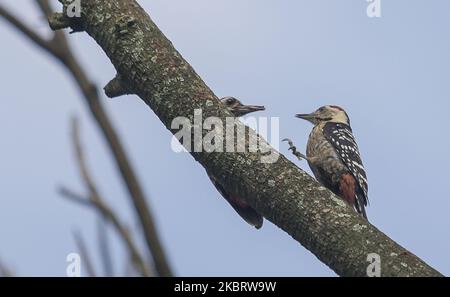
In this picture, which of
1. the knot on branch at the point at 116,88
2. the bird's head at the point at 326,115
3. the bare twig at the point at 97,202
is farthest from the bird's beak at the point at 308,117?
the bare twig at the point at 97,202

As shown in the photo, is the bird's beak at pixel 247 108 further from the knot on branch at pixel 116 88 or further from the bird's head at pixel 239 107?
the knot on branch at pixel 116 88

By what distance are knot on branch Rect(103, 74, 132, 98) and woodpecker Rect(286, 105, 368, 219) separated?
8.88ft

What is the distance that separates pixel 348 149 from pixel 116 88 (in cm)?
391

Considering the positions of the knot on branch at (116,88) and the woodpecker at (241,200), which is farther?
the woodpecker at (241,200)

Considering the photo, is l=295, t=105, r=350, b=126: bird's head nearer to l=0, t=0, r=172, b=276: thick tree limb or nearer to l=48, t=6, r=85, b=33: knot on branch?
l=48, t=6, r=85, b=33: knot on branch

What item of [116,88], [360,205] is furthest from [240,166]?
[360,205]

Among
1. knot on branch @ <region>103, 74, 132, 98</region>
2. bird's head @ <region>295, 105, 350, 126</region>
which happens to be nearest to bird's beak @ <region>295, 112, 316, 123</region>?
bird's head @ <region>295, 105, 350, 126</region>

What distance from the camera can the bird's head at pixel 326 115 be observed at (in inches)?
320

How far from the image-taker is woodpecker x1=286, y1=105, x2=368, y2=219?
22.8ft

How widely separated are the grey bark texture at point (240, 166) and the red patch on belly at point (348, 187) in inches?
139
